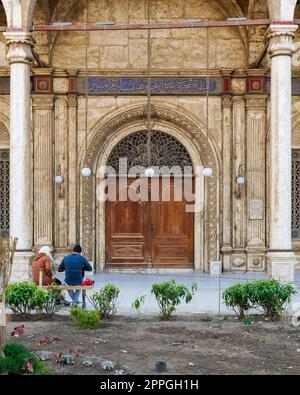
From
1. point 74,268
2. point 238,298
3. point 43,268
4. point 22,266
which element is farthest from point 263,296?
point 22,266

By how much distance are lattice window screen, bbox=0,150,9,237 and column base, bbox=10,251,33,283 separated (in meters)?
3.26

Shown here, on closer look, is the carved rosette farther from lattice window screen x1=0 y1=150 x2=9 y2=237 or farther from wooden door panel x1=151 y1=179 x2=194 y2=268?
lattice window screen x1=0 y1=150 x2=9 y2=237

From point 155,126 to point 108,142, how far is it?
42.7 inches

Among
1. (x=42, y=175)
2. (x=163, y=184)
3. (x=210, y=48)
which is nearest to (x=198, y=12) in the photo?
(x=210, y=48)

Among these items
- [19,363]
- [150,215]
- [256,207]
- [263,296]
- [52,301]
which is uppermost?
[256,207]

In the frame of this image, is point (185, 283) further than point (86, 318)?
Yes

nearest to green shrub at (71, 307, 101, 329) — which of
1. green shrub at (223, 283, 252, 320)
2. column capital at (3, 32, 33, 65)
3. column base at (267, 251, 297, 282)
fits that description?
green shrub at (223, 283, 252, 320)

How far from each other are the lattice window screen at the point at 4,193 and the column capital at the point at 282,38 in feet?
20.5

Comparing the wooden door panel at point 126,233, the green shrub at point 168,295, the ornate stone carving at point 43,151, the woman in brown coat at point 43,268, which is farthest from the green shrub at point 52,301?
the wooden door panel at point 126,233

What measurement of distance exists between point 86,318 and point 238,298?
2.07 metres

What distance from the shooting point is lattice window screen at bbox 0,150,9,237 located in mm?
13180

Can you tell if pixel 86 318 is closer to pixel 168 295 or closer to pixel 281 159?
pixel 168 295

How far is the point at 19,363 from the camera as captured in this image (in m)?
5.48
